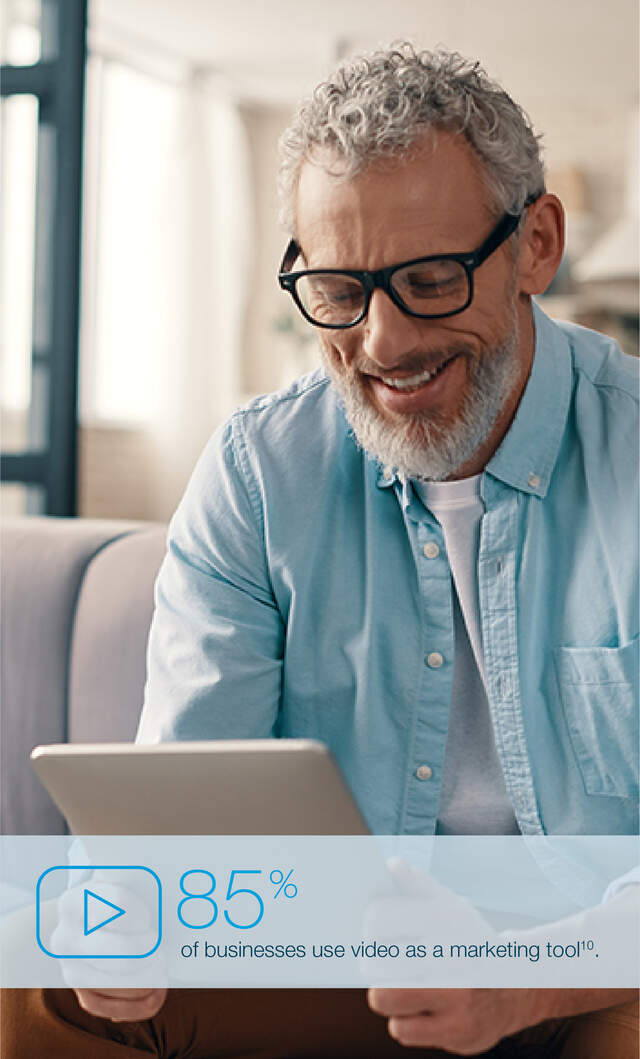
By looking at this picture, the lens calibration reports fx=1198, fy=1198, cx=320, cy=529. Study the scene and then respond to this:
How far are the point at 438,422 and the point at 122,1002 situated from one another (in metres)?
0.57

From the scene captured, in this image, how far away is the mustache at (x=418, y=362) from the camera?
3.55 ft

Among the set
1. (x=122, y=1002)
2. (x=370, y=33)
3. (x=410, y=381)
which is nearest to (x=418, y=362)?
(x=410, y=381)

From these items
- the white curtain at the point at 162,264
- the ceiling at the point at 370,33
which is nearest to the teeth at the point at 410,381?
the ceiling at the point at 370,33

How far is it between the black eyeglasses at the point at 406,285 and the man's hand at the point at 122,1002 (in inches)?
23.0

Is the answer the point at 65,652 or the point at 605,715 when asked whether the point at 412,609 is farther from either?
the point at 65,652

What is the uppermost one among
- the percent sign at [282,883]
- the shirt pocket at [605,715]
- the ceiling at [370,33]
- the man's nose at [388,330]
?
the ceiling at [370,33]

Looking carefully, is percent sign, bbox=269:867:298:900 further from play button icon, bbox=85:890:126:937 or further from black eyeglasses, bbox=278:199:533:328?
black eyeglasses, bbox=278:199:533:328

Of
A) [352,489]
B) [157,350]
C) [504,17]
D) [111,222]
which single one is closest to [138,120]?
[111,222]

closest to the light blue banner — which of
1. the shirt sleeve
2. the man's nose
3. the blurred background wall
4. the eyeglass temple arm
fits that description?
the shirt sleeve

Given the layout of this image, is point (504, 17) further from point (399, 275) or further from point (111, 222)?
point (399, 275)

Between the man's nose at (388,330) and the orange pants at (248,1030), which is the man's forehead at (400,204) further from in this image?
the orange pants at (248,1030)

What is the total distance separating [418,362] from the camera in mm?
1086

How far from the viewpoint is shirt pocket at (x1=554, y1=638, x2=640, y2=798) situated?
108 centimetres

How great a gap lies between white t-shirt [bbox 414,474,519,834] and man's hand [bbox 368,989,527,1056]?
0.28m
